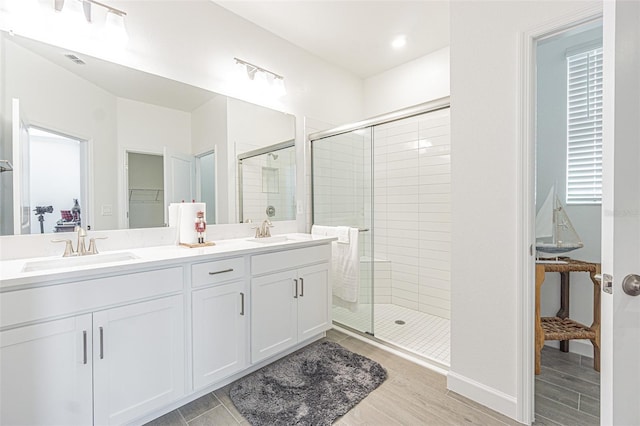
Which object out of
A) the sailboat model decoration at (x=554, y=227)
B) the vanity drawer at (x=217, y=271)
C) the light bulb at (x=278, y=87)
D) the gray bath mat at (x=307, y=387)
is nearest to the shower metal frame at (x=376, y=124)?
the gray bath mat at (x=307, y=387)

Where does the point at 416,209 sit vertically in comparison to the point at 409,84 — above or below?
below

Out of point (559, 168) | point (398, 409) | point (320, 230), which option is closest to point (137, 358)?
point (398, 409)

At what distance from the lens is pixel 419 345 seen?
2.38 meters

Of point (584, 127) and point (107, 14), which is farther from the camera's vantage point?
point (584, 127)

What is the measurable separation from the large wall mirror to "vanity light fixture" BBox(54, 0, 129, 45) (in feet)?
0.55

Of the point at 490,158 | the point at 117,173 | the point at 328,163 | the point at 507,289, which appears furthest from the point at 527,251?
the point at 117,173

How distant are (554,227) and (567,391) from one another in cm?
108

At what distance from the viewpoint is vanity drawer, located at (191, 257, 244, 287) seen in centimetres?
162

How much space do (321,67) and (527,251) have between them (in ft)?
8.52

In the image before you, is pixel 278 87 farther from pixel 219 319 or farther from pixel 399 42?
pixel 219 319

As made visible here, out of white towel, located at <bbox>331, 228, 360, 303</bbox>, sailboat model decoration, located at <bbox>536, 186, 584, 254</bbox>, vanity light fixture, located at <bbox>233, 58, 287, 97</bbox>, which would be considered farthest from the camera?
white towel, located at <bbox>331, 228, 360, 303</bbox>

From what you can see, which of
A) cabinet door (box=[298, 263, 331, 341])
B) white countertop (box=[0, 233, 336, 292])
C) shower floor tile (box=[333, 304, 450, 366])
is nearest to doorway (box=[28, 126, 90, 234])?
white countertop (box=[0, 233, 336, 292])

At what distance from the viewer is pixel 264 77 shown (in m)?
2.56

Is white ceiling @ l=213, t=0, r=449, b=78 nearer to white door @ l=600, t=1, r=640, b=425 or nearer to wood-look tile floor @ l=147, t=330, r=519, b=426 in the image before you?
white door @ l=600, t=1, r=640, b=425
